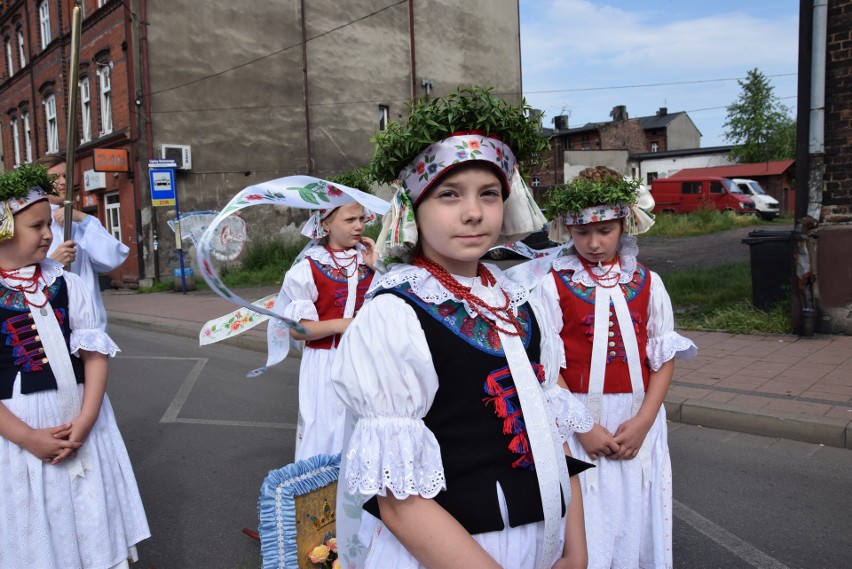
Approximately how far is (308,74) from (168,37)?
4.46 m

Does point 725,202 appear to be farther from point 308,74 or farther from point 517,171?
point 517,171

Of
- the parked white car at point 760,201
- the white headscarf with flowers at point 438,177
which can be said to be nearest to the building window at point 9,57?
the parked white car at point 760,201

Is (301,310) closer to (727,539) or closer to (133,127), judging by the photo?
(727,539)

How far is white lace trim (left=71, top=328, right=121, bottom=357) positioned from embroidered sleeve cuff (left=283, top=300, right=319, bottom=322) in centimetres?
104

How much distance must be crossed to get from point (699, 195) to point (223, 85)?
2202cm

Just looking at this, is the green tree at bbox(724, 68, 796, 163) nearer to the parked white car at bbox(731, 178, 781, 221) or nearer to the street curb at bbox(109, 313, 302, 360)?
the parked white car at bbox(731, 178, 781, 221)

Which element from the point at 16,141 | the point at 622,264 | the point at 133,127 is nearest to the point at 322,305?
the point at 622,264

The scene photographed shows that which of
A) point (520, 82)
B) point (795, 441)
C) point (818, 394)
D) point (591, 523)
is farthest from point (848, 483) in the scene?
point (520, 82)

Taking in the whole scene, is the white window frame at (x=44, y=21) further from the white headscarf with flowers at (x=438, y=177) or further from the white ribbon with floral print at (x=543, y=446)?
the white ribbon with floral print at (x=543, y=446)

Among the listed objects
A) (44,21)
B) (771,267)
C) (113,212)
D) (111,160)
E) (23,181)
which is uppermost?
(44,21)

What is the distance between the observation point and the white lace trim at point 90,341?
288 cm

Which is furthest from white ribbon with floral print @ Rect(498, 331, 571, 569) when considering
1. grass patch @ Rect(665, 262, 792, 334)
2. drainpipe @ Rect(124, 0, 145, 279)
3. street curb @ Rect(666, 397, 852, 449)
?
drainpipe @ Rect(124, 0, 145, 279)

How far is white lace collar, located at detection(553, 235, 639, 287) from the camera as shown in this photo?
2.94m

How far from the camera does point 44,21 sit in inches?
995
